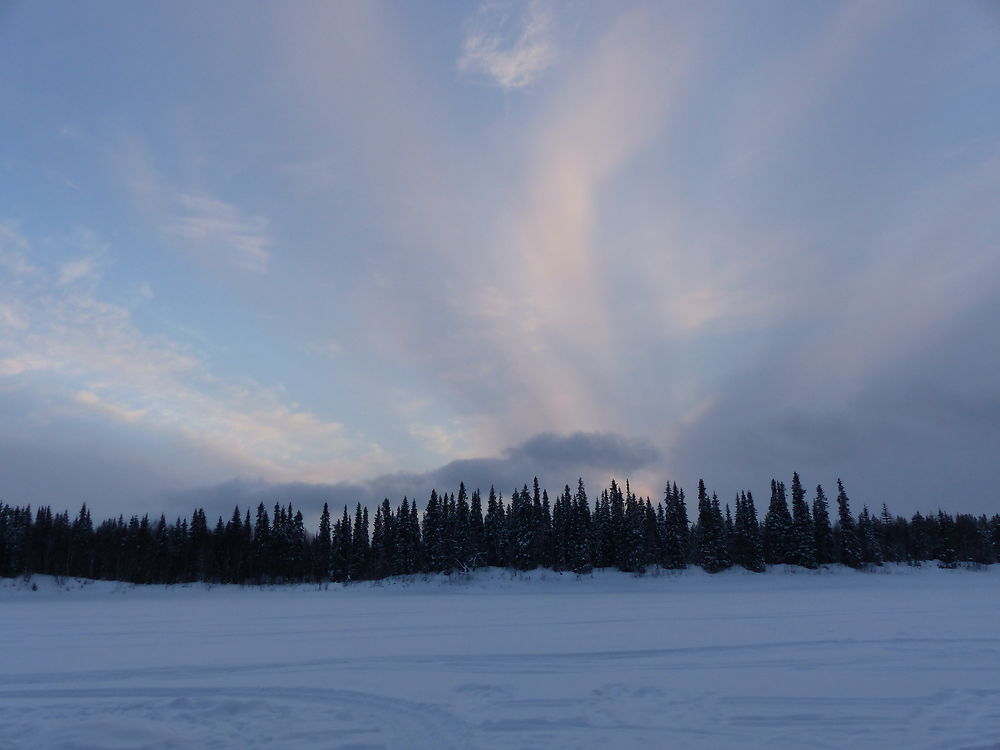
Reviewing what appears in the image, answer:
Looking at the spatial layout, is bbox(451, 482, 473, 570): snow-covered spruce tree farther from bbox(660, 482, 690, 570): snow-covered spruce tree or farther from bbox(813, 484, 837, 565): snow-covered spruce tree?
bbox(813, 484, 837, 565): snow-covered spruce tree

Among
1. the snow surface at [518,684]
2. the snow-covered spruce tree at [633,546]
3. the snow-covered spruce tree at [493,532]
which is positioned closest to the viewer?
the snow surface at [518,684]

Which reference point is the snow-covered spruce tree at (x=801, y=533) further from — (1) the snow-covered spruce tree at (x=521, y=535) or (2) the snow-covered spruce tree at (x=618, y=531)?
(1) the snow-covered spruce tree at (x=521, y=535)

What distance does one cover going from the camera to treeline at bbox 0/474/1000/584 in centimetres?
8256

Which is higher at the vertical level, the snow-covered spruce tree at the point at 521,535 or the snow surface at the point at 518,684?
the snow-covered spruce tree at the point at 521,535

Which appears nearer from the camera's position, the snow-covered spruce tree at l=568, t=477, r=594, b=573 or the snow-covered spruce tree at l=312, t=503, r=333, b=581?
the snow-covered spruce tree at l=568, t=477, r=594, b=573

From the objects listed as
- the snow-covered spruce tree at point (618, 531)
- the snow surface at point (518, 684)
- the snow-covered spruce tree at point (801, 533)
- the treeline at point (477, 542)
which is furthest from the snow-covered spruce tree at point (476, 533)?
the snow surface at point (518, 684)

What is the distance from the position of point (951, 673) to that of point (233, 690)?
15.5 m

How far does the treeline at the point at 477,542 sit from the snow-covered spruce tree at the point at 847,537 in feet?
0.56

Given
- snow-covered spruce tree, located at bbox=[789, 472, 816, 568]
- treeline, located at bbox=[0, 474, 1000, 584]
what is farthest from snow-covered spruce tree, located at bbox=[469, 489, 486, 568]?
snow-covered spruce tree, located at bbox=[789, 472, 816, 568]

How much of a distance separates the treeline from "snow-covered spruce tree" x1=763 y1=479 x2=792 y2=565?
0.14 meters

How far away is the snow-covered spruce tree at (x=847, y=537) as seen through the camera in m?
79.5

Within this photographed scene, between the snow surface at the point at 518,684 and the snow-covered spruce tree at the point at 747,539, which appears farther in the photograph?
the snow-covered spruce tree at the point at 747,539

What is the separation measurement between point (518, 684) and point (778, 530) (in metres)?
80.9

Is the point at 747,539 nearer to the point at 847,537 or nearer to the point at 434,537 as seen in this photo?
the point at 847,537
